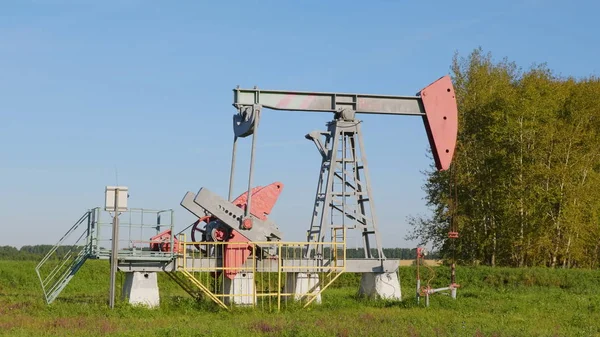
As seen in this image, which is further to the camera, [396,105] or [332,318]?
[396,105]

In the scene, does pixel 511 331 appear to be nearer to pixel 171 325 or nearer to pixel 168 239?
pixel 171 325

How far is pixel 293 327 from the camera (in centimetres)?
1458

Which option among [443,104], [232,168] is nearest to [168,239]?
[232,168]

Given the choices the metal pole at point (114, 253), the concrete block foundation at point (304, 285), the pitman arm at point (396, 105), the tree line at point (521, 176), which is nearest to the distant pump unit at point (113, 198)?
the metal pole at point (114, 253)

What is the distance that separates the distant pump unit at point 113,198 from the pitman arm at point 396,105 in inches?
123

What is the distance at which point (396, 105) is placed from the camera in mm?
21031

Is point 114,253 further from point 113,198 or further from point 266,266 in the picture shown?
point 266,266

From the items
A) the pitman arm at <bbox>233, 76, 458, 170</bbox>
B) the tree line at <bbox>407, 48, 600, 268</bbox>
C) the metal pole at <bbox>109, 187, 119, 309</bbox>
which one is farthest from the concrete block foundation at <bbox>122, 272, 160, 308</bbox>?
the tree line at <bbox>407, 48, 600, 268</bbox>

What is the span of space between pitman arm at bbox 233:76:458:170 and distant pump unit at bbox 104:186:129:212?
3.12 m

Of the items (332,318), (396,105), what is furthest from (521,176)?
(332,318)

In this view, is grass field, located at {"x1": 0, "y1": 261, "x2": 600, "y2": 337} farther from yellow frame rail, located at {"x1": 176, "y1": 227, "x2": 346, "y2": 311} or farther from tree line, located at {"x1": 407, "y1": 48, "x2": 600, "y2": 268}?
tree line, located at {"x1": 407, "y1": 48, "x2": 600, "y2": 268}

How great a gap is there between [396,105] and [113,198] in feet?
24.5

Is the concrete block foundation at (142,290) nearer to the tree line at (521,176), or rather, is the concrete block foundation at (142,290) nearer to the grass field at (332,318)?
the grass field at (332,318)

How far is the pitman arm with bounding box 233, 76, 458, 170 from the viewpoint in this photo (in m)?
19.9
